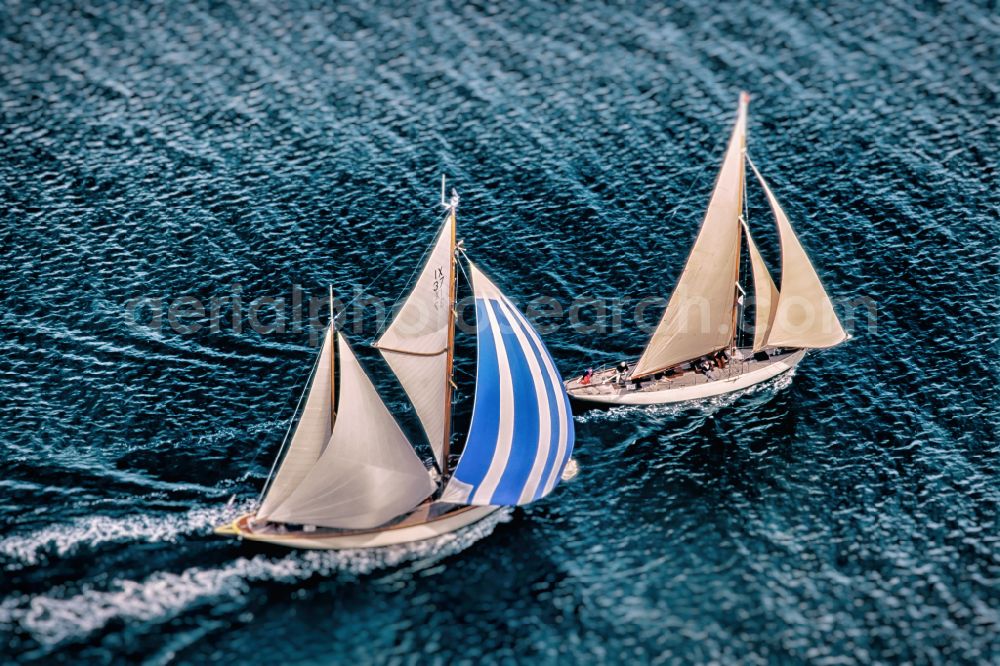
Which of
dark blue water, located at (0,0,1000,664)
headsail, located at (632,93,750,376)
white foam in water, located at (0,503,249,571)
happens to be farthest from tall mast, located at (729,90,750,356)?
white foam in water, located at (0,503,249,571)

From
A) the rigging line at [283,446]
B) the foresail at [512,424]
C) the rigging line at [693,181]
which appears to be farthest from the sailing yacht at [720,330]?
the rigging line at [283,446]

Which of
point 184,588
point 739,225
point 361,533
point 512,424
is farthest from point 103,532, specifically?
point 739,225

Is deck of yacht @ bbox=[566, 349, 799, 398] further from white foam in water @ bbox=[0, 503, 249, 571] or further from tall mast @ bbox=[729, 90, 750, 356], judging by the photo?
white foam in water @ bbox=[0, 503, 249, 571]

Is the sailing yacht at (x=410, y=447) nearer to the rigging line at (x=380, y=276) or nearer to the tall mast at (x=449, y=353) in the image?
the tall mast at (x=449, y=353)

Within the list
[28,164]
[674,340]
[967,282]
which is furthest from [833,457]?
[28,164]

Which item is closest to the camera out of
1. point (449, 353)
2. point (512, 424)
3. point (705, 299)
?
point (449, 353)

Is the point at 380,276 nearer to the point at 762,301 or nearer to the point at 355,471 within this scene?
the point at 355,471

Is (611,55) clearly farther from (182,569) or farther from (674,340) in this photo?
(182,569)
